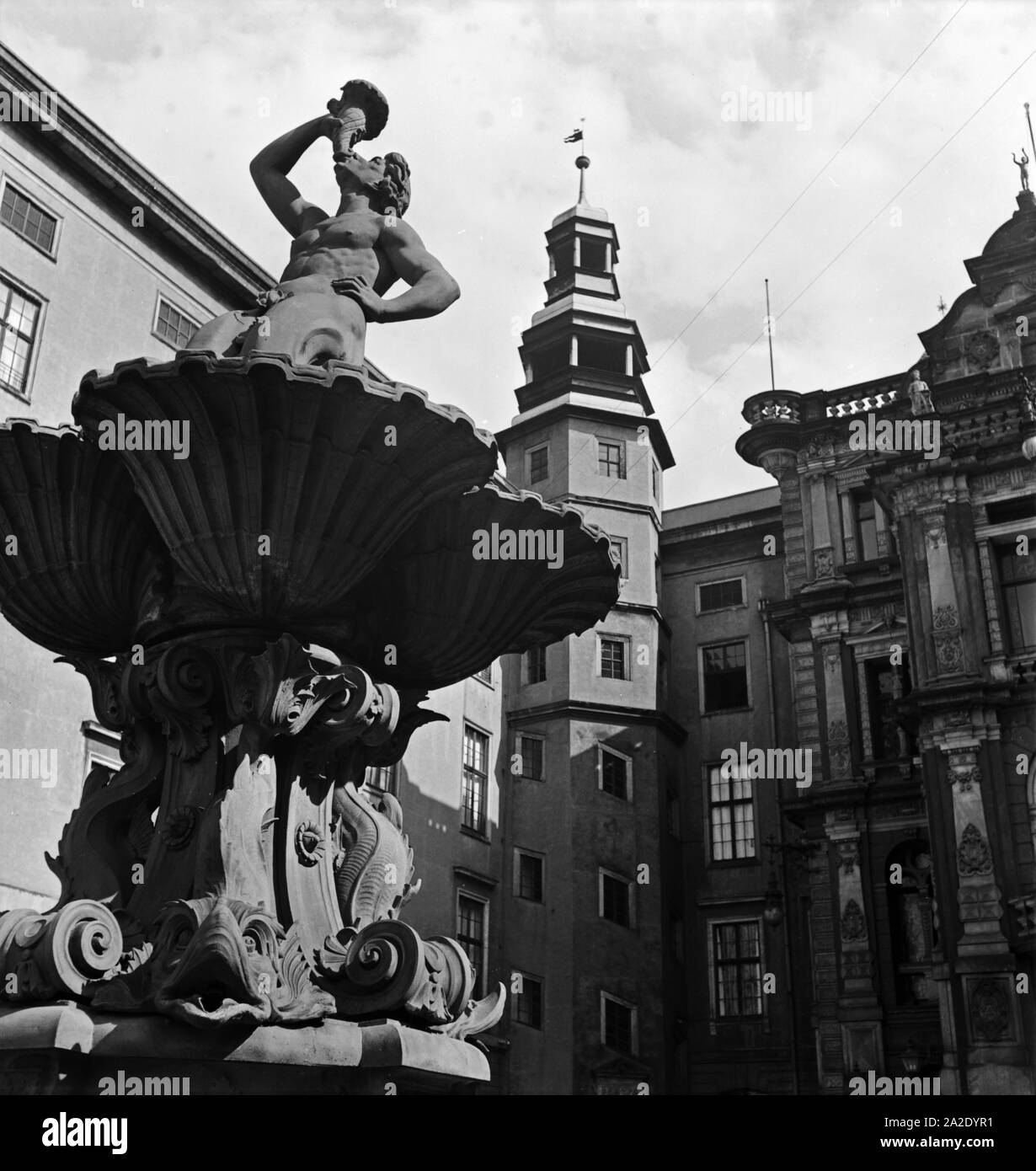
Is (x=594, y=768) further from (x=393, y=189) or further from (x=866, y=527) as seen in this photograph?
(x=393, y=189)

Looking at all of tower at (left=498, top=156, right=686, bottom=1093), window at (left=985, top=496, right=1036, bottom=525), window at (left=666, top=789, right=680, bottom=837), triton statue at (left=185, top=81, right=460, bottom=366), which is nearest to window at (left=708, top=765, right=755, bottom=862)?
window at (left=666, top=789, right=680, bottom=837)

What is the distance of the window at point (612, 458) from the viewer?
3772cm

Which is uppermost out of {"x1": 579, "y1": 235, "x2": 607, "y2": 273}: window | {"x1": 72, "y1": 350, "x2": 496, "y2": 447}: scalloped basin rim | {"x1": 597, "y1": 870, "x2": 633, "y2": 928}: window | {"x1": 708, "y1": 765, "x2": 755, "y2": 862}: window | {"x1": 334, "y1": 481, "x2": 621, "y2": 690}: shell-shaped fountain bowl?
{"x1": 579, "y1": 235, "x2": 607, "y2": 273}: window

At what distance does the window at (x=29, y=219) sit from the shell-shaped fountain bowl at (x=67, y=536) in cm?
1679

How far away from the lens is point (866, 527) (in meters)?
33.0

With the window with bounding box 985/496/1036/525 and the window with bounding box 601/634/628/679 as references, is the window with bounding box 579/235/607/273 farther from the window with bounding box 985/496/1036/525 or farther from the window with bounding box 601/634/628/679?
the window with bounding box 985/496/1036/525

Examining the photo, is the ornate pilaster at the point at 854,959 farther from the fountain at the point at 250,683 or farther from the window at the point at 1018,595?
the fountain at the point at 250,683

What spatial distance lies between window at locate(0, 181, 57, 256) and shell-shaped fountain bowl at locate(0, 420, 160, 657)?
16.8 meters

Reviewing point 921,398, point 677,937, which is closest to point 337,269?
point 921,398

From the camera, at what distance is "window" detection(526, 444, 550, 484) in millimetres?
37812

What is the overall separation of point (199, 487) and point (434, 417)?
1249mm

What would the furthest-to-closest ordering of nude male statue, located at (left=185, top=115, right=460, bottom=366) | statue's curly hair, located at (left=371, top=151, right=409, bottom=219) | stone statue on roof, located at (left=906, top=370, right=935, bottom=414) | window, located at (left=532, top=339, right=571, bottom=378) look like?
1. window, located at (left=532, top=339, right=571, bottom=378)
2. stone statue on roof, located at (left=906, top=370, right=935, bottom=414)
3. statue's curly hair, located at (left=371, top=151, right=409, bottom=219)
4. nude male statue, located at (left=185, top=115, right=460, bottom=366)
